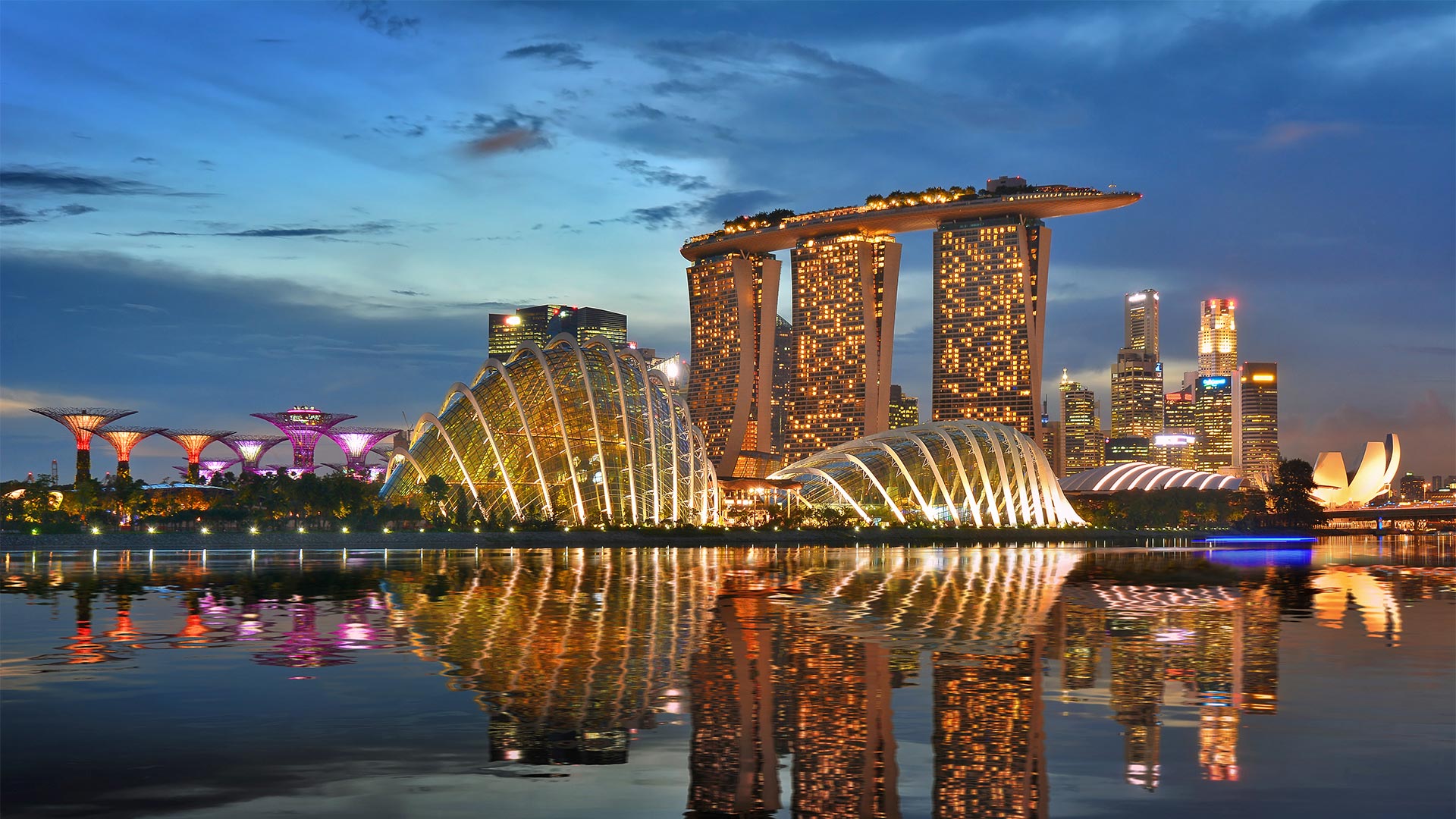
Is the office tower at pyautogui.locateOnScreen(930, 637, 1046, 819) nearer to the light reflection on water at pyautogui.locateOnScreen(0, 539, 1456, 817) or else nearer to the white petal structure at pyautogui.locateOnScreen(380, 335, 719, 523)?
the light reflection on water at pyautogui.locateOnScreen(0, 539, 1456, 817)

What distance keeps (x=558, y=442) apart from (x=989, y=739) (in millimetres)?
93365

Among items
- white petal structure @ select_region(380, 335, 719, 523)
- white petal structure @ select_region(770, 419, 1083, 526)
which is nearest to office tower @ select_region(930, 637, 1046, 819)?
white petal structure @ select_region(380, 335, 719, 523)

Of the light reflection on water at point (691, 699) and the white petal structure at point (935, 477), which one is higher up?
the white petal structure at point (935, 477)

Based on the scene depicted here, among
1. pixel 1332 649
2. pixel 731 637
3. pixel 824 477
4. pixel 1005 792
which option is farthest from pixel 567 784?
pixel 824 477

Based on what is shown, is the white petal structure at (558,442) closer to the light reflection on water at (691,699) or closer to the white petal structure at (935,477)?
the white petal structure at (935,477)

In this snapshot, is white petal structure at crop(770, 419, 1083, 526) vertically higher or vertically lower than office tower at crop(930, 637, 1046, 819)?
higher

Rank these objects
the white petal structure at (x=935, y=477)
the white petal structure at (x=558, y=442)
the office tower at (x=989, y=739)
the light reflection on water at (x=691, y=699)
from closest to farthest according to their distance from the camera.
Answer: the office tower at (x=989, y=739), the light reflection on water at (x=691, y=699), the white petal structure at (x=558, y=442), the white petal structure at (x=935, y=477)

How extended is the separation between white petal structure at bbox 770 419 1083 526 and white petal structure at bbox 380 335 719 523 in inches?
1621

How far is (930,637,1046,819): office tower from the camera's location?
14.9m

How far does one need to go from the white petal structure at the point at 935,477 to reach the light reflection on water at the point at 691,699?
10159 cm

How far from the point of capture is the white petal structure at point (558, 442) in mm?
108812

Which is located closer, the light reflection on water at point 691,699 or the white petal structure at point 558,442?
the light reflection on water at point 691,699

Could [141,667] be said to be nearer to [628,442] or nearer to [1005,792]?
[1005,792]

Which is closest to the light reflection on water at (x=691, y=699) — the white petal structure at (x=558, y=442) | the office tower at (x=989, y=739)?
the office tower at (x=989, y=739)
